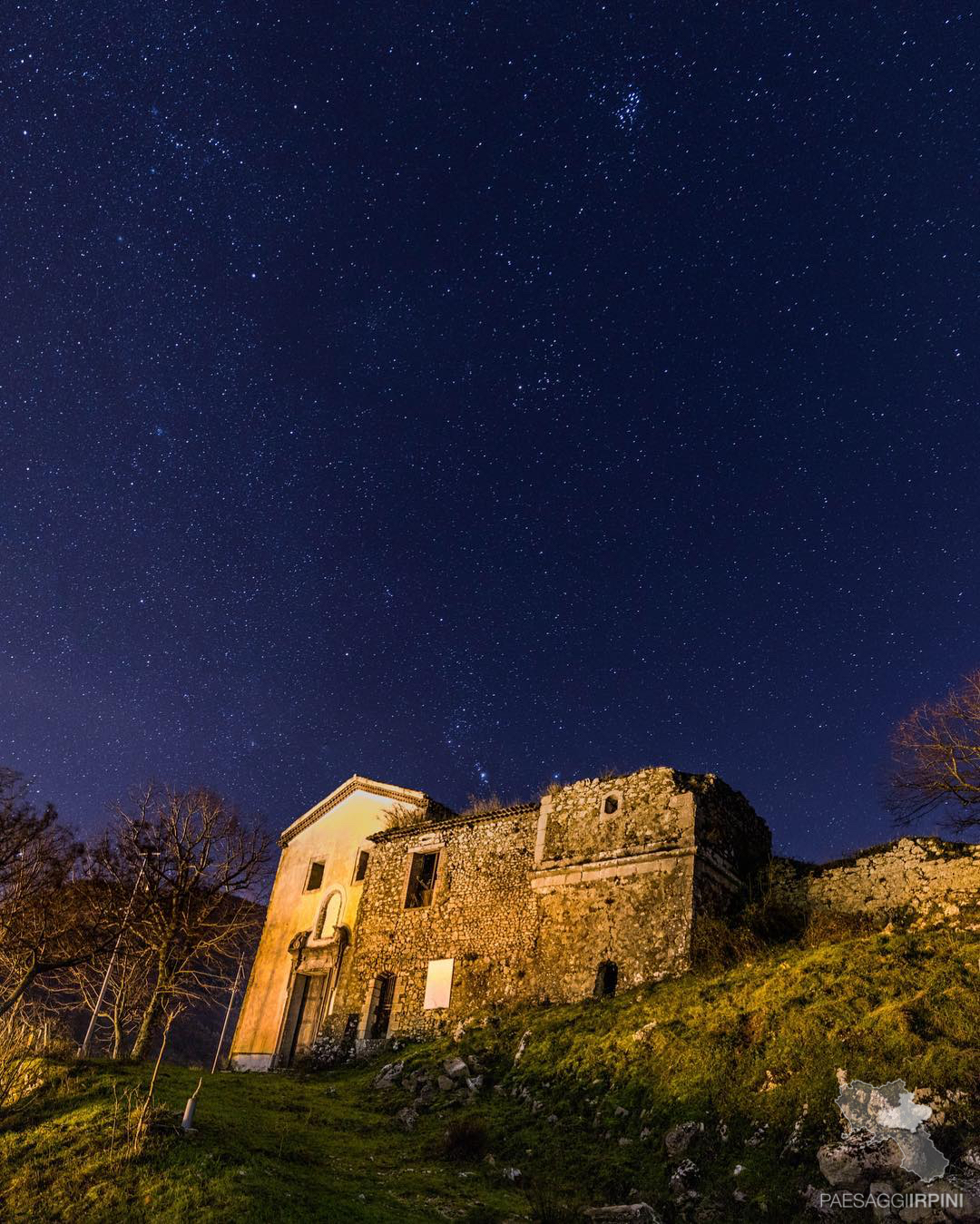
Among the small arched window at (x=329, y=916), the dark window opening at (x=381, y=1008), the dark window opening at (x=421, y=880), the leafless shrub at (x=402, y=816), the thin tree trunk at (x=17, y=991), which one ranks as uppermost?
the leafless shrub at (x=402, y=816)

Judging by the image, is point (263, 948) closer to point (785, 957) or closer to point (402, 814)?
point (402, 814)

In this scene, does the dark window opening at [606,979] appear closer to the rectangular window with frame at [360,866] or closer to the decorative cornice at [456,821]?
the decorative cornice at [456,821]

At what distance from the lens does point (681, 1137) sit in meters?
12.4

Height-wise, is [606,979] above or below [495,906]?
below

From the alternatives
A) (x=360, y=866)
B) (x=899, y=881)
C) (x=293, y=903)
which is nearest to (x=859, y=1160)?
(x=899, y=881)

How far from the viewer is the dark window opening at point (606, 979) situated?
19.9m

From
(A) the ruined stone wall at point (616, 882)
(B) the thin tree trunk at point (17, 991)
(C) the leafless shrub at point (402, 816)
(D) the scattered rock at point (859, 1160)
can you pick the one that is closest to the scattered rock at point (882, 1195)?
(D) the scattered rock at point (859, 1160)

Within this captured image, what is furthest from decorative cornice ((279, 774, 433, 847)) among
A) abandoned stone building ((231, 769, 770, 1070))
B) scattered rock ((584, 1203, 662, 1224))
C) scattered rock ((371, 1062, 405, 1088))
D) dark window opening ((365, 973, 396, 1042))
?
scattered rock ((584, 1203, 662, 1224))

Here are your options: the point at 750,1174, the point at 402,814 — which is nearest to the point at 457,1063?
the point at 750,1174

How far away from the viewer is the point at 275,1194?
10.9 metres

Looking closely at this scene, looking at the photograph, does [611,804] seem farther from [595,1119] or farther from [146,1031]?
[146,1031]

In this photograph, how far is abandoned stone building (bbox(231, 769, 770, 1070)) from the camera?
20.3 meters

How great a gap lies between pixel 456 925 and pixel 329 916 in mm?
7410

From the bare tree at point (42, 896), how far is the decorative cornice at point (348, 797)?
792 centimetres
